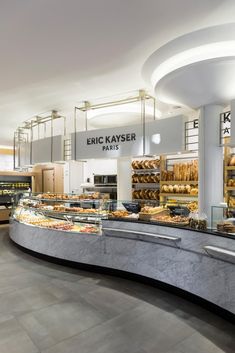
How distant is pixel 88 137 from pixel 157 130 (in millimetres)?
1452

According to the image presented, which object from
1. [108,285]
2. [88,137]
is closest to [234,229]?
[108,285]

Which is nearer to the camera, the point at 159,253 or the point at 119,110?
the point at 159,253

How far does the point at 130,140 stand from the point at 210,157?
55.6 inches

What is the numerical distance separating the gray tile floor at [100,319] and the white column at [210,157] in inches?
48.4

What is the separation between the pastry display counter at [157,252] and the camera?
2791 mm

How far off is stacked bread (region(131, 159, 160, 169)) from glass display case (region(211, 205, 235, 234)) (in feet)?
11.2

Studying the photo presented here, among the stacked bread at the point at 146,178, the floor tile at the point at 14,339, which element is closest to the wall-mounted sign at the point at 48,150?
the stacked bread at the point at 146,178

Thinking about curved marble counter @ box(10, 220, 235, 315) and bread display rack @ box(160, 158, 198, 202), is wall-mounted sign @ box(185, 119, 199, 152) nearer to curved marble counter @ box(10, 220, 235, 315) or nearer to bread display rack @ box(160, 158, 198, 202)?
bread display rack @ box(160, 158, 198, 202)

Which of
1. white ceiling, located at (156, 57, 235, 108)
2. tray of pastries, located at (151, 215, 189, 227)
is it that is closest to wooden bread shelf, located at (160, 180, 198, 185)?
tray of pastries, located at (151, 215, 189, 227)

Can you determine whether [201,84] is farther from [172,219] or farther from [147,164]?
[147,164]

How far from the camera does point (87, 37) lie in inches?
104

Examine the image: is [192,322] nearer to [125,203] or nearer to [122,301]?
[122,301]

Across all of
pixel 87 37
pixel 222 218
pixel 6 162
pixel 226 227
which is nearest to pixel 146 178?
pixel 222 218

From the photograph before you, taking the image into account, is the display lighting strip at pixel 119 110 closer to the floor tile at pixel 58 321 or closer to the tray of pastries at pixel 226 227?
the tray of pastries at pixel 226 227
